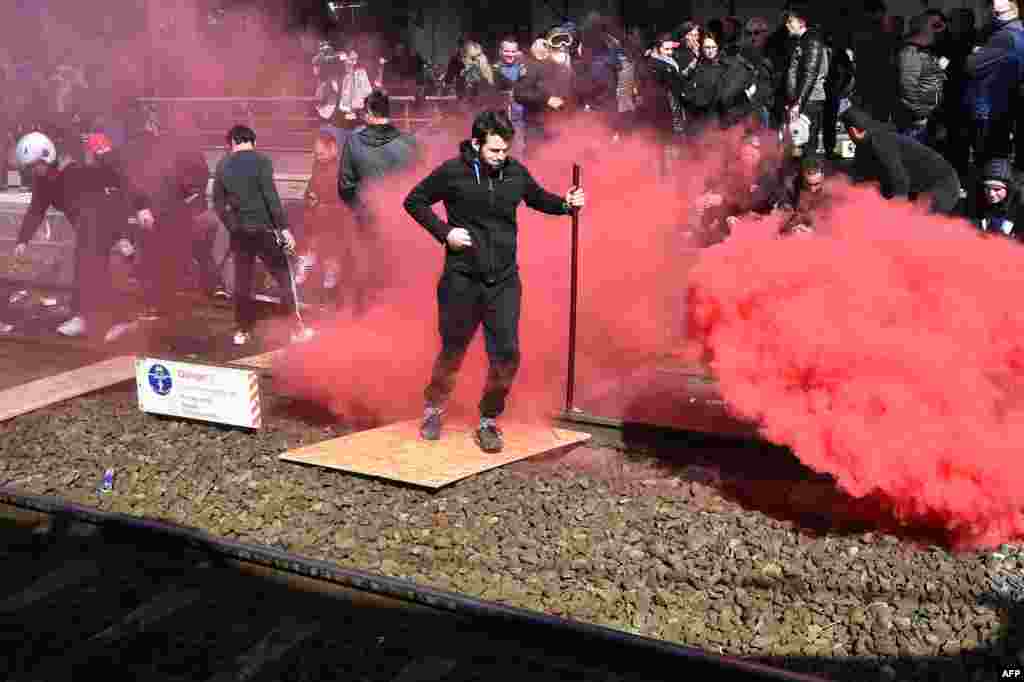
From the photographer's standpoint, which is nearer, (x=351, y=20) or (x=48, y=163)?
(x=48, y=163)

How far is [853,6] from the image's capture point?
44.7 feet

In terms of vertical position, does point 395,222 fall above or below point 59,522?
above

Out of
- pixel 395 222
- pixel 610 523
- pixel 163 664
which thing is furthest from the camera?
pixel 395 222

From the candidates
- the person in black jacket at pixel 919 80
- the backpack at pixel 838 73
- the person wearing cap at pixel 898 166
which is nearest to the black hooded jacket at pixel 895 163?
the person wearing cap at pixel 898 166

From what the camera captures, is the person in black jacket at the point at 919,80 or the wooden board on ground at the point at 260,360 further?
the person in black jacket at the point at 919,80

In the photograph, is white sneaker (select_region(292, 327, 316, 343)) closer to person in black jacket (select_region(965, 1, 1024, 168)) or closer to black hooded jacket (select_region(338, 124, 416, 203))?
black hooded jacket (select_region(338, 124, 416, 203))

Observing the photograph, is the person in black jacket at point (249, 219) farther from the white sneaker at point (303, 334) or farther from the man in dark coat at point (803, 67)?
the man in dark coat at point (803, 67)

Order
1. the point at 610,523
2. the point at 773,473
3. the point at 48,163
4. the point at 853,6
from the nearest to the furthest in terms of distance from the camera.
A: the point at 610,523
the point at 773,473
the point at 48,163
the point at 853,6

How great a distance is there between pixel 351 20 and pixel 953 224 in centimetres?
1090

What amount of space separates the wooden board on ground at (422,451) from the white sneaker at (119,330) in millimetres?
4466

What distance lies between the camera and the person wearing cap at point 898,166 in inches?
340

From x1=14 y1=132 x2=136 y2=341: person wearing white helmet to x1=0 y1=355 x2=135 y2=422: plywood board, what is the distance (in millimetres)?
1520

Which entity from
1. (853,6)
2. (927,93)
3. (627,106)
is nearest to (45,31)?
(627,106)

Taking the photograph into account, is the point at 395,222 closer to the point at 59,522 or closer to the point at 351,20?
the point at 59,522
